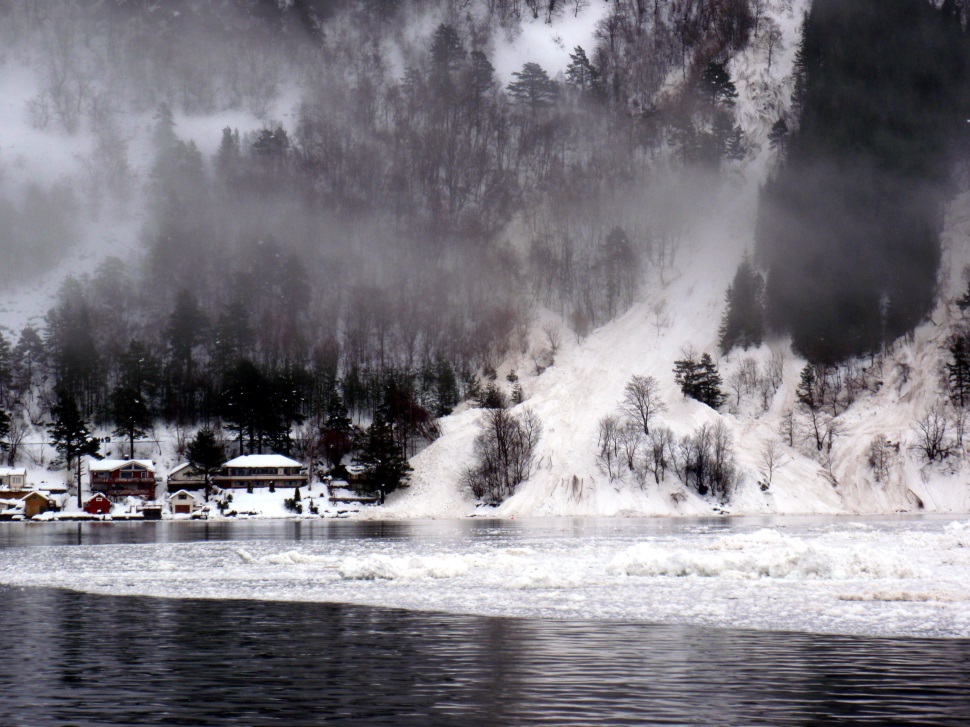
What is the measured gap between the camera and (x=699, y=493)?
11950 centimetres

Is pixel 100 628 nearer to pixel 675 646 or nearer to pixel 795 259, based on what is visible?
pixel 675 646

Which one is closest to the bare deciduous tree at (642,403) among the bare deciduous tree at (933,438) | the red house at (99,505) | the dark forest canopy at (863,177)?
the bare deciduous tree at (933,438)

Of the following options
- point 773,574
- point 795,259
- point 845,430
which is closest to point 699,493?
point 845,430

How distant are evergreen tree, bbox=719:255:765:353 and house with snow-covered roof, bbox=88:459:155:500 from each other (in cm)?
8629

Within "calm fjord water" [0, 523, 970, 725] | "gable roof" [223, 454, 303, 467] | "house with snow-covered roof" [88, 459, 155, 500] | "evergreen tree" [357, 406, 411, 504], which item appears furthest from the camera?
"gable roof" [223, 454, 303, 467]

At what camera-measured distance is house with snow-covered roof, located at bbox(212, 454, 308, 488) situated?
141 m

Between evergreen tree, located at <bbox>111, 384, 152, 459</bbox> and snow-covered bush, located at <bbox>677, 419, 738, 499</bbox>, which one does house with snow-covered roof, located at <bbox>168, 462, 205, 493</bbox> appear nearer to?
evergreen tree, located at <bbox>111, 384, 152, 459</bbox>

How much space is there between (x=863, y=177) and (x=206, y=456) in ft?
379

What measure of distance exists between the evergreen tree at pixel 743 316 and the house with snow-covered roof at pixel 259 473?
221 ft

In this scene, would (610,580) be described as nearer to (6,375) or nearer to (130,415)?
(130,415)

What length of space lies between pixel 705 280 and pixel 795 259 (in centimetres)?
1604

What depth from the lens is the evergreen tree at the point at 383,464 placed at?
128625mm

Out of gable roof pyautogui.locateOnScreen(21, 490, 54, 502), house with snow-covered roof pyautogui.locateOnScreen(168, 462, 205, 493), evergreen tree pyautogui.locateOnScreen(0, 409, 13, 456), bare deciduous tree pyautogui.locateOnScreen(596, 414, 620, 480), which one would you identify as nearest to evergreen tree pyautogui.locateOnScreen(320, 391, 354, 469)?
house with snow-covered roof pyautogui.locateOnScreen(168, 462, 205, 493)

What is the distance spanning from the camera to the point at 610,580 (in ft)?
117
